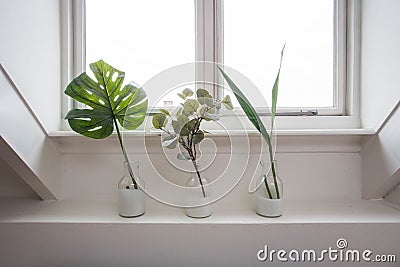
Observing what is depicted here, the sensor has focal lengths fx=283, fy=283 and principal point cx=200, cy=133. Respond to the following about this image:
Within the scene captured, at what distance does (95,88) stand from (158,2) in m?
0.41

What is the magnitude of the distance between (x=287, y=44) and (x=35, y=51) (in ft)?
2.49

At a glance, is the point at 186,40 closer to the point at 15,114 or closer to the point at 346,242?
the point at 15,114

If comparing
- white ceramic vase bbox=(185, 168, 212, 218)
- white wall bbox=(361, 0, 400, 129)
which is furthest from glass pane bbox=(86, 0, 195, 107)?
white wall bbox=(361, 0, 400, 129)

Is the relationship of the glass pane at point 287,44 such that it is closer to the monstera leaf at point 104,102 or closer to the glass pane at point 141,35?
the glass pane at point 141,35

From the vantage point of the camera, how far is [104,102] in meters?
0.74

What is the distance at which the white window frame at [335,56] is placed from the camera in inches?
35.6

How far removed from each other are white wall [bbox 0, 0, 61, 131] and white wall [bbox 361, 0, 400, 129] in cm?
94

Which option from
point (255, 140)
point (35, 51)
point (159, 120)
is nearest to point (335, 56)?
point (255, 140)

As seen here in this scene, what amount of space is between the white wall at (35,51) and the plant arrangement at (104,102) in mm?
112

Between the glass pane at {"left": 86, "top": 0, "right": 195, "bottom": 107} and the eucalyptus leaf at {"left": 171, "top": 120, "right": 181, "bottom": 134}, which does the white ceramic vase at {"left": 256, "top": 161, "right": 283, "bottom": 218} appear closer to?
the eucalyptus leaf at {"left": 171, "top": 120, "right": 181, "bottom": 134}

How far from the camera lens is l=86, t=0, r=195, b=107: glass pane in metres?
0.94

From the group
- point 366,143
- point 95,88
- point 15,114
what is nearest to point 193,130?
point 95,88

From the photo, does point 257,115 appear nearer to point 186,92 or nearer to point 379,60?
point 186,92

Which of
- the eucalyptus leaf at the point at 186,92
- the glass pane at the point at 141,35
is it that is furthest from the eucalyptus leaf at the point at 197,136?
the glass pane at the point at 141,35
